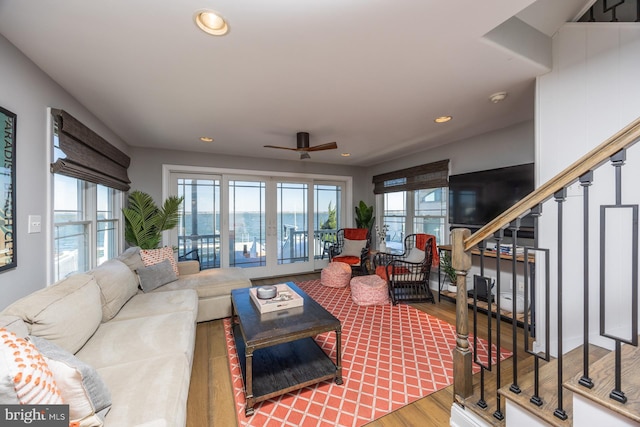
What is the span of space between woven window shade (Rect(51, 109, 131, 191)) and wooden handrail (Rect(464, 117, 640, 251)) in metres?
3.00

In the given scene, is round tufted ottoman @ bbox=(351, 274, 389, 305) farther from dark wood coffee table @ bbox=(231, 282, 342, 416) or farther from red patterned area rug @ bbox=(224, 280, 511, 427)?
dark wood coffee table @ bbox=(231, 282, 342, 416)

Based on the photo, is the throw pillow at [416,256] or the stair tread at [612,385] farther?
the throw pillow at [416,256]

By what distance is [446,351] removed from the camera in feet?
7.42

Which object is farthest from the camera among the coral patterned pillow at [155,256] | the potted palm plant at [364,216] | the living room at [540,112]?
the potted palm plant at [364,216]

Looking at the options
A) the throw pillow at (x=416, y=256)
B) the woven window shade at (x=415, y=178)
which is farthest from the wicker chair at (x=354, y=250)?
the woven window shade at (x=415, y=178)

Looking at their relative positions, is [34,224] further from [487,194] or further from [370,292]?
[487,194]

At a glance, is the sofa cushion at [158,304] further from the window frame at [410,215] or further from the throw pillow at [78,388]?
the window frame at [410,215]

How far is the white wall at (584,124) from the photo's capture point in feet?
5.27

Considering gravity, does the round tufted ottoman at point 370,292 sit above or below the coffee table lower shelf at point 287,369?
above

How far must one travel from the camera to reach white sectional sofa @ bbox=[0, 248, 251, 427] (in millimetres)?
1141

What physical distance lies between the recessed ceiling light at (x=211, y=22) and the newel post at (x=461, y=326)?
172 cm

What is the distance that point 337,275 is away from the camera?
13.3 ft

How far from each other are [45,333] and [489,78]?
3.28m

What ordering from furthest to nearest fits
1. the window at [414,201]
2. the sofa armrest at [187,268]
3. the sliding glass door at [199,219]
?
the sliding glass door at [199,219] < the window at [414,201] < the sofa armrest at [187,268]
